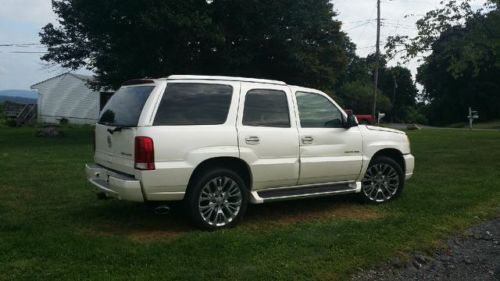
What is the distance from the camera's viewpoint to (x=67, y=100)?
43281 millimetres

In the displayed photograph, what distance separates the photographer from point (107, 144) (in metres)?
6.46

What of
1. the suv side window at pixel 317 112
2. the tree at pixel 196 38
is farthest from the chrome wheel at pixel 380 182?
the tree at pixel 196 38

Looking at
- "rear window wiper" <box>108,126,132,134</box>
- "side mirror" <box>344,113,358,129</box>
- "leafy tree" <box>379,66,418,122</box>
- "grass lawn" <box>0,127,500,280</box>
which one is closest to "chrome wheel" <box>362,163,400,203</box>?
"grass lawn" <box>0,127,500,280</box>

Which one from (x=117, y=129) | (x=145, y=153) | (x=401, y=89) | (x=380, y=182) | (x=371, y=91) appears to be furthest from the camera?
(x=401, y=89)

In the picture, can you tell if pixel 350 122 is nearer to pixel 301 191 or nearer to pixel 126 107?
pixel 301 191

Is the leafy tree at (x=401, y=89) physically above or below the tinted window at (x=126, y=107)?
above

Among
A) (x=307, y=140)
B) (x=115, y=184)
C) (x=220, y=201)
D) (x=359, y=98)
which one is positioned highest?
(x=359, y=98)

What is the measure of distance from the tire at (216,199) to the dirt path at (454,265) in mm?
1864

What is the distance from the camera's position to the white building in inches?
1644

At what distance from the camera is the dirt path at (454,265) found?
5148 mm

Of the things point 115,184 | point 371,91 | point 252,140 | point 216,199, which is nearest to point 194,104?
point 252,140

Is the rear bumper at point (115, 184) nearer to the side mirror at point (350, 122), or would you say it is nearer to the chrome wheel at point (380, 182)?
the side mirror at point (350, 122)

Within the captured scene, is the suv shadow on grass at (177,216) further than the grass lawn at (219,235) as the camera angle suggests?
Yes

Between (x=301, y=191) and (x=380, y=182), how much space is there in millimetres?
1681
